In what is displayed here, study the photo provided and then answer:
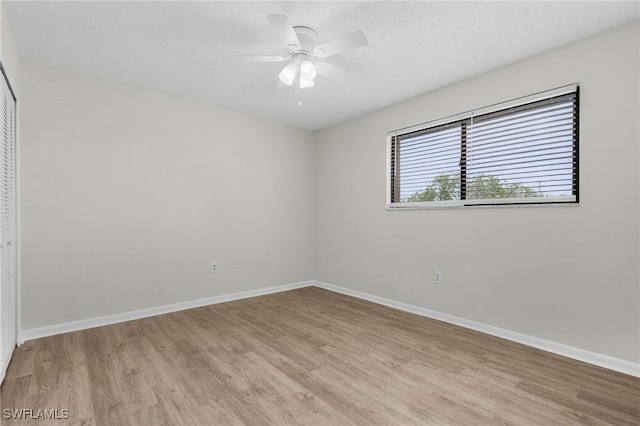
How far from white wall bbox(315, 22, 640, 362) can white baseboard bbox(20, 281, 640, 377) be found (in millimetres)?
53

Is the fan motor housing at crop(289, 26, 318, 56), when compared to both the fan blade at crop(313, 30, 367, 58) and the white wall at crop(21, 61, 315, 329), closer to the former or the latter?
the fan blade at crop(313, 30, 367, 58)

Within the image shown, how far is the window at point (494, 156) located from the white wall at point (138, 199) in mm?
1917

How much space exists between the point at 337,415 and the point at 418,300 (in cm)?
211

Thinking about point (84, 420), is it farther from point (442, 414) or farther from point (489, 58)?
point (489, 58)

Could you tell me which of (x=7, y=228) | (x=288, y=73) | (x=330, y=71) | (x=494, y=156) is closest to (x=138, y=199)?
(x=7, y=228)

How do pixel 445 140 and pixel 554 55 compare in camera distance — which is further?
pixel 445 140

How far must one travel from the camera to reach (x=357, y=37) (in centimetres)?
206

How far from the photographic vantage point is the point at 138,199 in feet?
11.3

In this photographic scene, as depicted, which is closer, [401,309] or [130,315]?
[130,315]

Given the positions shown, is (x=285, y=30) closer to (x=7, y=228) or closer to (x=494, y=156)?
(x=494, y=156)

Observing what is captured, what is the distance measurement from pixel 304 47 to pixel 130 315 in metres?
3.17

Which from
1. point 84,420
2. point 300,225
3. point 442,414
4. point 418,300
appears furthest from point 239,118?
point 442,414

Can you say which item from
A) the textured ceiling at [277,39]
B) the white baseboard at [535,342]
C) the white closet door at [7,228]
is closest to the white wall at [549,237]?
the white baseboard at [535,342]

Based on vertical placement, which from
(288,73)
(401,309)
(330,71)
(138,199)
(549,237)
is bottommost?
(401,309)
